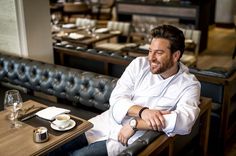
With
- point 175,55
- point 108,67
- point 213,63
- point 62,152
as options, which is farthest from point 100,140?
point 213,63

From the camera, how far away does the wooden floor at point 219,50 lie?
5837 mm

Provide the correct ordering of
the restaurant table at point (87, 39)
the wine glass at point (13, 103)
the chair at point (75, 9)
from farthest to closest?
the chair at point (75, 9) < the restaurant table at point (87, 39) < the wine glass at point (13, 103)

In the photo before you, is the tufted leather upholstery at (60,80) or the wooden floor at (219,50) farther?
the wooden floor at (219,50)

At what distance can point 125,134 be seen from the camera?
1896 millimetres

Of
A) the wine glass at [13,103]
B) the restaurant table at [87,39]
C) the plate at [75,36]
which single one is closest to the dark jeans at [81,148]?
the wine glass at [13,103]

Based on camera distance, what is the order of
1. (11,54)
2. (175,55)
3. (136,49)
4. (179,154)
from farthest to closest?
(136,49) < (11,54) < (179,154) < (175,55)

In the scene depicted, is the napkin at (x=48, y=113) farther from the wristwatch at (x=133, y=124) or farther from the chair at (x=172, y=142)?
the chair at (x=172, y=142)

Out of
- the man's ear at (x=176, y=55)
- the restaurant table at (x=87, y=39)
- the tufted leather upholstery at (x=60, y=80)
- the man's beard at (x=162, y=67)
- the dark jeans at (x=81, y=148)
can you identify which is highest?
the man's ear at (x=176, y=55)

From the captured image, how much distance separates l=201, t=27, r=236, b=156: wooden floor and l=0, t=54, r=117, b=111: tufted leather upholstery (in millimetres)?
2910

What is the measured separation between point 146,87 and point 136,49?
233cm

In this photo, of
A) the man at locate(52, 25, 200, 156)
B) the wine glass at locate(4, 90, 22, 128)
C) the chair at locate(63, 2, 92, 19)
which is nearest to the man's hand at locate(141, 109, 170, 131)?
the man at locate(52, 25, 200, 156)

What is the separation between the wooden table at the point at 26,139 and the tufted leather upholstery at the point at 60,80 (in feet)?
2.49

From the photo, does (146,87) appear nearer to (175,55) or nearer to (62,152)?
(175,55)

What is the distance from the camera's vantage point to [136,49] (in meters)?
4.34
